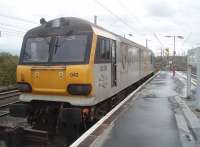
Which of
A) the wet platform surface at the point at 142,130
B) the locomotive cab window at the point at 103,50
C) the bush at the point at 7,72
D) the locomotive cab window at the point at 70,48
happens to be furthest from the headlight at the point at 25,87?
the bush at the point at 7,72

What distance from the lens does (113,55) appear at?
1168 cm

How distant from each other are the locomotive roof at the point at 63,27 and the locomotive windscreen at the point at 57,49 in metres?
0.14

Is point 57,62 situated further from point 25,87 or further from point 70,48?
point 25,87

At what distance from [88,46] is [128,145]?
338 cm

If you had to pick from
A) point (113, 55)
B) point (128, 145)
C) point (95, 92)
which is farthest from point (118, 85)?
point (128, 145)

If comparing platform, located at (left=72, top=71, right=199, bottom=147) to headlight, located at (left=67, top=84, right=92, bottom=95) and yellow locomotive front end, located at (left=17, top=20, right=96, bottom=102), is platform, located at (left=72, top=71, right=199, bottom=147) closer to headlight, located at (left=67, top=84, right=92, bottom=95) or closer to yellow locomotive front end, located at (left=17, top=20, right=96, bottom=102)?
headlight, located at (left=67, top=84, right=92, bottom=95)

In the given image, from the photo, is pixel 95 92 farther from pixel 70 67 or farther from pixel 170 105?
pixel 170 105

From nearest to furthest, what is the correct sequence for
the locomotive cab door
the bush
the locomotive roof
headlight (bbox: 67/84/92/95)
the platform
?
the platform
headlight (bbox: 67/84/92/95)
the locomotive roof
the locomotive cab door
the bush

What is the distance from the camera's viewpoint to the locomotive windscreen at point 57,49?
30.9ft

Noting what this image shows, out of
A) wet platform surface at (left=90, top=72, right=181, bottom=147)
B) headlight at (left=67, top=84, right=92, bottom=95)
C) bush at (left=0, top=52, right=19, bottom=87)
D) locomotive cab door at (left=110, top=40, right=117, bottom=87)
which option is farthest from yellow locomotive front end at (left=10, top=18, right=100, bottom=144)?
bush at (left=0, top=52, right=19, bottom=87)

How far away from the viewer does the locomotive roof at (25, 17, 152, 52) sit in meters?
9.70

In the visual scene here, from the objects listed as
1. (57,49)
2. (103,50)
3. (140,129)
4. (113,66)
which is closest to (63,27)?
(57,49)

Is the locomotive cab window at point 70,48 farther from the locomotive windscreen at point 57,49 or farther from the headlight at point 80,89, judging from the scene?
the headlight at point 80,89

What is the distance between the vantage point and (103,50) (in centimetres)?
1031
